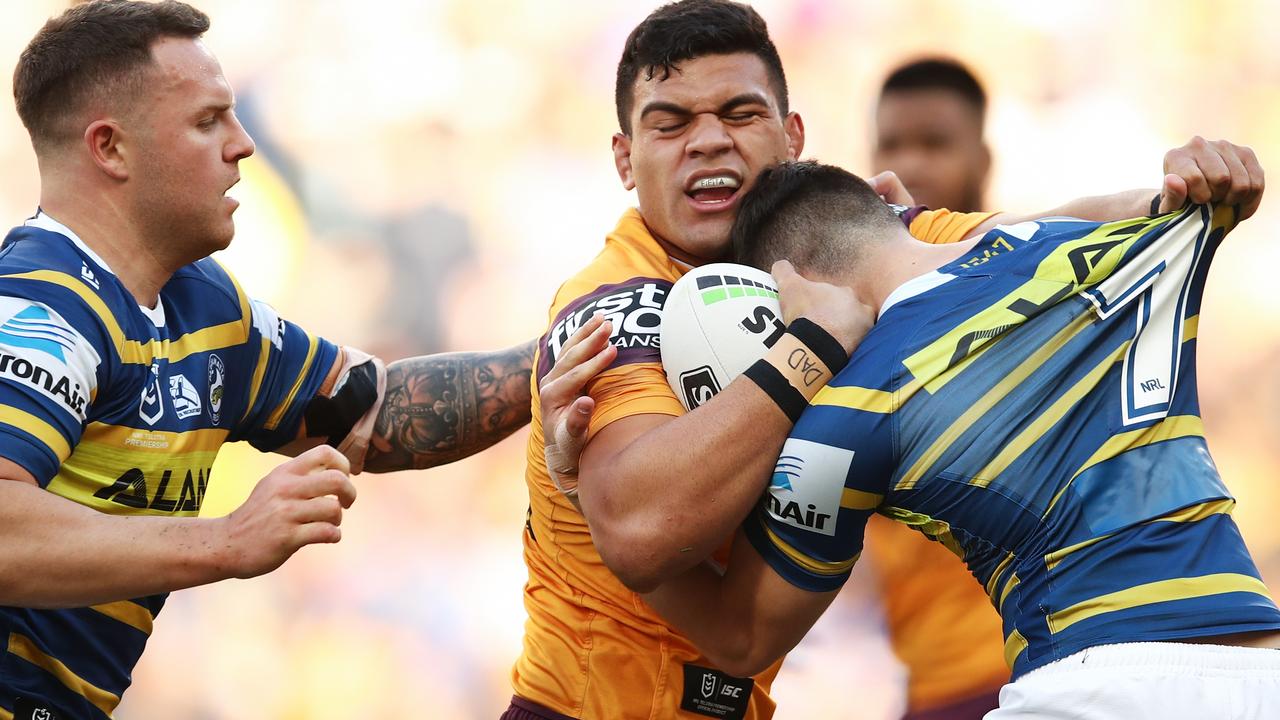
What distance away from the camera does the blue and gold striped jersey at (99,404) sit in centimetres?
272

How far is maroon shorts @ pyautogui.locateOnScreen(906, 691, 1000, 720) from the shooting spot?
13.0ft

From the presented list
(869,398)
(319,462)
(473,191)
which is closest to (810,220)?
(869,398)

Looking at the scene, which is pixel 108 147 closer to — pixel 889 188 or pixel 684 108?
pixel 684 108

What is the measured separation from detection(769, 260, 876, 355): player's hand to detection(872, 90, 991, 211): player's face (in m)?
1.91

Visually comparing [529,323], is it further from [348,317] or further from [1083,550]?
[1083,550]

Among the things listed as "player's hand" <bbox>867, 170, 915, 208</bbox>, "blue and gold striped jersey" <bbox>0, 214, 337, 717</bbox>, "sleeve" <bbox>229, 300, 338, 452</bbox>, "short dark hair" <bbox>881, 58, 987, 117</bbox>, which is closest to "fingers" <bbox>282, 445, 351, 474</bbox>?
"blue and gold striped jersey" <bbox>0, 214, 337, 717</bbox>

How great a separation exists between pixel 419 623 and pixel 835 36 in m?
4.18

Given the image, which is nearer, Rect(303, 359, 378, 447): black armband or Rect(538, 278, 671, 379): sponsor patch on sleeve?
Rect(538, 278, 671, 379): sponsor patch on sleeve

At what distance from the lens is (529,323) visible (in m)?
7.32

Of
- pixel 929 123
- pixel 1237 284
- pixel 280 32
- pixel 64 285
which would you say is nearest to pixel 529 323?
pixel 280 32

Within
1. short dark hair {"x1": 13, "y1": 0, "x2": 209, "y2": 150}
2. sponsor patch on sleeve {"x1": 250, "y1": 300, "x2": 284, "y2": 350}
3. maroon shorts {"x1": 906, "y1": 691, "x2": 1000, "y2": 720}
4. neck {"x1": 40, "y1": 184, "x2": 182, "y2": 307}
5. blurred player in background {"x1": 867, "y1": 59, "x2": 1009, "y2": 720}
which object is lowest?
maroon shorts {"x1": 906, "y1": 691, "x2": 1000, "y2": 720}

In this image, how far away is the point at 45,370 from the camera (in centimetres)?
271

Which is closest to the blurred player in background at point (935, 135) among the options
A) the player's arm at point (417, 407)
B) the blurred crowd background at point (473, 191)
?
the player's arm at point (417, 407)

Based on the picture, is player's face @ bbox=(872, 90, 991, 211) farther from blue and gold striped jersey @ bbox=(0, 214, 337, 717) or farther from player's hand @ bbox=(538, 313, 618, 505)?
blue and gold striped jersey @ bbox=(0, 214, 337, 717)
